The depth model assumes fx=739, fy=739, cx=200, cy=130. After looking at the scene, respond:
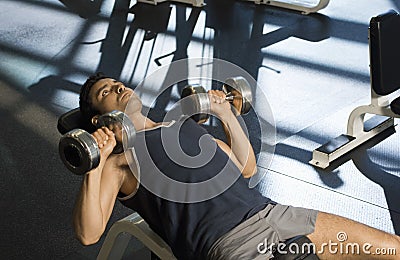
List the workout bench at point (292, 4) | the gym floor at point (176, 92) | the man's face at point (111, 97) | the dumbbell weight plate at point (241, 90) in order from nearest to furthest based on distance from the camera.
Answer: the man's face at point (111, 97) < the dumbbell weight plate at point (241, 90) < the gym floor at point (176, 92) < the workout bench at point (292, 4)

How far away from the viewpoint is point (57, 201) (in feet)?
9.41

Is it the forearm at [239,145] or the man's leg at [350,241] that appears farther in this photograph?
the forearm at [239,145]

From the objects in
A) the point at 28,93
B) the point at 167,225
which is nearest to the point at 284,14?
the point at 28,93

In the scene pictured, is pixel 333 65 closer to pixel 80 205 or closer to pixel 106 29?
pixel 106 29

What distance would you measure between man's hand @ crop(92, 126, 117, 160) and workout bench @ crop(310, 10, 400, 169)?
1.36m

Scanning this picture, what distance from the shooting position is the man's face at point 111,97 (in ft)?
6.63

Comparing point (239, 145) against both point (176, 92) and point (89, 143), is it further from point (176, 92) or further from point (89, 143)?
point (176, 92)

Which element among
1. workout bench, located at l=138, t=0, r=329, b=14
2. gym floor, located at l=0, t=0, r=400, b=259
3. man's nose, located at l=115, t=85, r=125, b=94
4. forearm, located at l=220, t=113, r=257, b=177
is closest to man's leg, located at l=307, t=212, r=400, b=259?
forearm, located at l=220, t=113, r=257, b=177

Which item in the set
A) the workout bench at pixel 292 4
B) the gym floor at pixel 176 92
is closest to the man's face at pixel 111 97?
the gym floor at pixel 176 92

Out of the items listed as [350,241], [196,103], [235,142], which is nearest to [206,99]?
[196,103]

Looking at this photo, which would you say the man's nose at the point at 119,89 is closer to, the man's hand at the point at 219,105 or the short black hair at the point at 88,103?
the short black hair at the point at 88,103

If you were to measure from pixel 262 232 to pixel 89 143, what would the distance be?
1.61 feet

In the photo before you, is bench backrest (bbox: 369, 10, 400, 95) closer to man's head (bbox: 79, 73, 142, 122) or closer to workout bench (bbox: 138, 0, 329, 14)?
man's head (bbox: 79, 73, 142, 122)

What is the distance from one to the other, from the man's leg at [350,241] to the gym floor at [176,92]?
0.75 meters
